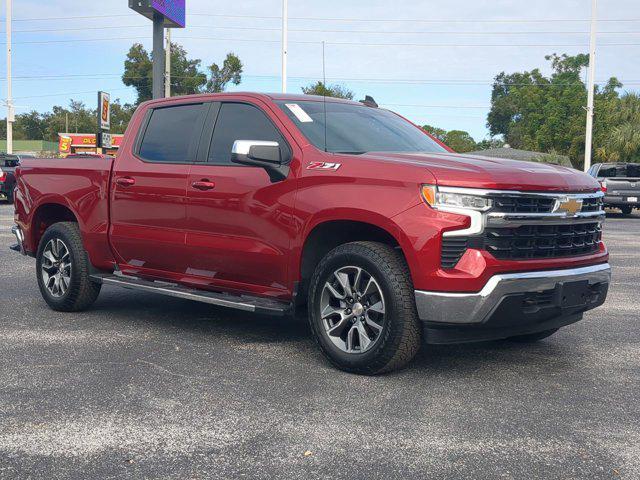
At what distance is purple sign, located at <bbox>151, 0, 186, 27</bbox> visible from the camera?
2600 cm

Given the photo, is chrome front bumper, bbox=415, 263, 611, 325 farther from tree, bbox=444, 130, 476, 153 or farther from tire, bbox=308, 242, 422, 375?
tree, bbox=444, 130, 476, 153

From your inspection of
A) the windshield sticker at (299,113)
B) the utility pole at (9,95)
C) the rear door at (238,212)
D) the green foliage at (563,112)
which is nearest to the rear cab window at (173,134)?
the rear door at (238,212)

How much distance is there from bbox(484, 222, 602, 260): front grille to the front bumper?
0.12 m

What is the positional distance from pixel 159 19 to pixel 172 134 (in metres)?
22.0

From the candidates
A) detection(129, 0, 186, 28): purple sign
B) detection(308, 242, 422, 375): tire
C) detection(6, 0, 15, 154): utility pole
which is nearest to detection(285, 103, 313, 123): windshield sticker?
detection(308, 242, 422, 375): tire

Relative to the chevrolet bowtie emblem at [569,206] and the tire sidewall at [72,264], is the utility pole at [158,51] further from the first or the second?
the chevrolet bowtie emblem at [569,206]

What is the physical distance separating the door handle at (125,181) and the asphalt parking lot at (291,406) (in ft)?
3.92

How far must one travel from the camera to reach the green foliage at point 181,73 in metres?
62.2

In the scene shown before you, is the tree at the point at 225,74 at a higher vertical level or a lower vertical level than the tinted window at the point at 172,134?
higher

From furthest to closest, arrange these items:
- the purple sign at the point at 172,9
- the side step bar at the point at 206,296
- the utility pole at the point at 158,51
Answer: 1. the utility pole at the point at 158,51
2. the purple sign at the point at 172,9
3. the side step bar at the point at 206,296

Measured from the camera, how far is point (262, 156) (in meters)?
5.34

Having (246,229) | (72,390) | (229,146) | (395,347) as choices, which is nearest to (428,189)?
(395,347)

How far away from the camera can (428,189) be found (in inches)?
184

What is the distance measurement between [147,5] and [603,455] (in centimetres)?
2433
